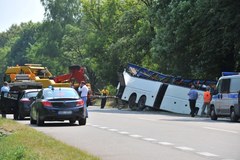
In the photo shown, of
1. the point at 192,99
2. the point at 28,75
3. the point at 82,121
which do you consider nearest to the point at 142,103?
the point at 192,99

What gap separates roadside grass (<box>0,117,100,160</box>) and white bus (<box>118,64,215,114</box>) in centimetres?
2203

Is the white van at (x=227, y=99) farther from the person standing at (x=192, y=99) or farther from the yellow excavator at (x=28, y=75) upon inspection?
the yellow excavator at (x=28, y=75)

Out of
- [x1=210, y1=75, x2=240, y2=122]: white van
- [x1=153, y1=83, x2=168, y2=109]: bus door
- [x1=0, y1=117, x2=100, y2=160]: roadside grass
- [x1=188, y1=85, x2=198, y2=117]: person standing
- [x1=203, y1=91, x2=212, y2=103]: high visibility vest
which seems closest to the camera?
[x1=0, y1=117, x2=100, y2=160]: roadside grass

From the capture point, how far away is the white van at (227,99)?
2991cm

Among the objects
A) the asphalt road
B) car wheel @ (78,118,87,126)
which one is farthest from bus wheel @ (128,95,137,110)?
the asphalt road

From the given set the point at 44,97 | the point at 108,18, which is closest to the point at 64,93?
the point at 44,97

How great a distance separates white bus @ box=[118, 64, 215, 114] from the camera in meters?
42.5

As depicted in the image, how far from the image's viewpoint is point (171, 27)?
1753 inches

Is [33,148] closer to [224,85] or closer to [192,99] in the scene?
[224,85]

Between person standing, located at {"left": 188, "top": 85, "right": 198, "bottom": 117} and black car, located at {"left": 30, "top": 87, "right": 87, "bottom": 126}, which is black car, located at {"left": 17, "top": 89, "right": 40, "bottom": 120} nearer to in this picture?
black car, located at {"left": 30, "top": 87, "right": 87, "bottom": 126}

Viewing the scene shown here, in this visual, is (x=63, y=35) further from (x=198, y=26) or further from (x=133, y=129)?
(x=133, y=129)

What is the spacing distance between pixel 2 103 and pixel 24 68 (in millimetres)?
23034

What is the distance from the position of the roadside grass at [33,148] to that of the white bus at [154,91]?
22.0m

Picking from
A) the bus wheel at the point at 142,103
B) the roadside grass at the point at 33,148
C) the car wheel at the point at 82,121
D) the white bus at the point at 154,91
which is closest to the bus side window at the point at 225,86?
the car wheel at the point at 82,121
